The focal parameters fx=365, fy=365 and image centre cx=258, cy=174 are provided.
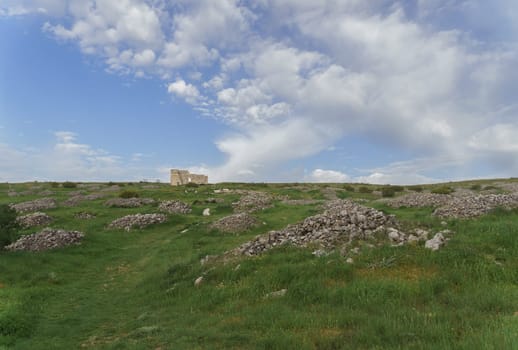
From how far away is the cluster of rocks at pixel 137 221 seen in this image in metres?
29.5

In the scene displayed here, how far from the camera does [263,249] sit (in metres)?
16.0

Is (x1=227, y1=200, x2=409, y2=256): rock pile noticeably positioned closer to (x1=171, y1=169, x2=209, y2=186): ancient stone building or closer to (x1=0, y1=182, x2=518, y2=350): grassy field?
(x1=0, y1=182, x2=518, y2=350): grassy field

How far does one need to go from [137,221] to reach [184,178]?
59.5 metres

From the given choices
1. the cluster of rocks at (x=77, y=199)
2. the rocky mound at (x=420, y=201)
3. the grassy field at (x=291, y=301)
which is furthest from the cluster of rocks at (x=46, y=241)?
the rocky mound at (x=420, y=201)

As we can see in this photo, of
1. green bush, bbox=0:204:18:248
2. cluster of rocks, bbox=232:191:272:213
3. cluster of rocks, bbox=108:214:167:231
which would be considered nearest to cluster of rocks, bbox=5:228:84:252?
green bush, bbox=0:204:18:248

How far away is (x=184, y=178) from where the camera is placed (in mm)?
89125

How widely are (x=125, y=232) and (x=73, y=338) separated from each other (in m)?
18.2

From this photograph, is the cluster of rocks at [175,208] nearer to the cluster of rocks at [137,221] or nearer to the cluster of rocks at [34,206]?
the cluster of rocks at [137,221]

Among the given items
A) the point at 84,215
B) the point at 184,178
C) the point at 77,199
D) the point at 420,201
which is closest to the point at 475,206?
the point at 420,201

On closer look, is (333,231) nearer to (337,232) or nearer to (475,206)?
(337,232)

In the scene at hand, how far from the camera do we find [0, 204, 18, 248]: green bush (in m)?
20.5

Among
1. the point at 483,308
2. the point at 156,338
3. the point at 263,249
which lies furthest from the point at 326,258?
the point at 156,338

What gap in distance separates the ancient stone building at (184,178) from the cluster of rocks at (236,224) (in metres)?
60.3

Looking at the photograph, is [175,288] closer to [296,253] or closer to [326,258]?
[296,253]
